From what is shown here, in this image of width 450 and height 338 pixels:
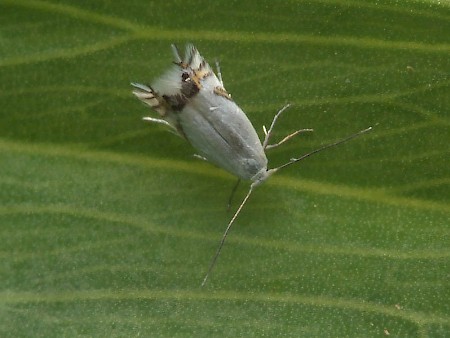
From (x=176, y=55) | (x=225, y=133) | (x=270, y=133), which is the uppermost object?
(x=176, y=55)

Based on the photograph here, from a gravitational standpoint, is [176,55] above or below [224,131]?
above

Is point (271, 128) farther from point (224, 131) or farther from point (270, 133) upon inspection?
point (224, 131)

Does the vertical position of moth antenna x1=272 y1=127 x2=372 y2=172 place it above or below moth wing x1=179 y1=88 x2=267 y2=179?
below

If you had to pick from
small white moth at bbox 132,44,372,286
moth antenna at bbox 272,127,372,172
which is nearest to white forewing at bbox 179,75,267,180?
small white moth at bbox 132,44,372,286

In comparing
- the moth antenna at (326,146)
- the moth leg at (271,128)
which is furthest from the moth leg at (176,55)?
the moth antenna at (326,146)

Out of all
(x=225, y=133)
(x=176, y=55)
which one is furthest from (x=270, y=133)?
(x=176, y=55)

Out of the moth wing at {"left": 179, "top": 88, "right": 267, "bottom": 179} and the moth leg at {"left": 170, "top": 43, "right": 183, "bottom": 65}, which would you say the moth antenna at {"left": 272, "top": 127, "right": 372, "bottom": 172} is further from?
the moth leg at {"left": 170, "top": 43, "right": 183, "bottom": 65}

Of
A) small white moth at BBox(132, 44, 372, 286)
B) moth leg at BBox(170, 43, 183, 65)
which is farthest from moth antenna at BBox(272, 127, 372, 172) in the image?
moth leg at BBox(170, 43, 183, 65)

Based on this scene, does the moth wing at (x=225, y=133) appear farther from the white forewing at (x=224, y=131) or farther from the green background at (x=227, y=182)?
the green background at (x=227, y=182)
